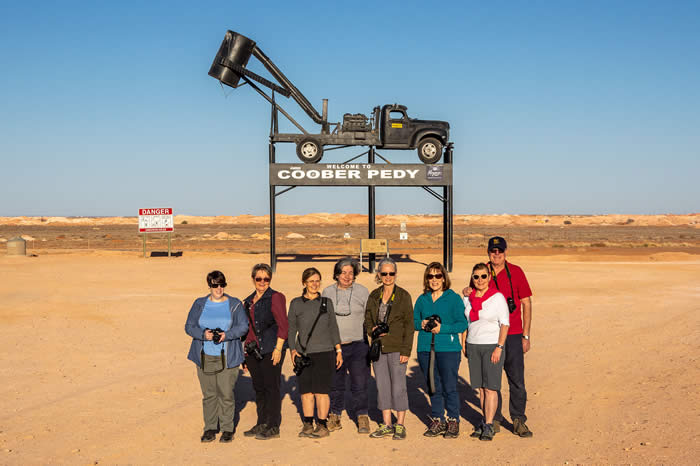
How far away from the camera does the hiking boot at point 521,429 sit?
647 cm

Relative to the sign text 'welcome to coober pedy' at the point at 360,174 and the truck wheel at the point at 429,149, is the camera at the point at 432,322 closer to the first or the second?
the sign text 'welcome to coober pedy' at the point at 360,174

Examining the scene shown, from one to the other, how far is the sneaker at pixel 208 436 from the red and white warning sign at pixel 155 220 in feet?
89.2

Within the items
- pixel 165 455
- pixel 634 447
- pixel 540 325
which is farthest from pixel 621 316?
pixel 165 455

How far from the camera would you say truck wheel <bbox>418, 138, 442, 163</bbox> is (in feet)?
81.6

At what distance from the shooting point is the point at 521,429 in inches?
255

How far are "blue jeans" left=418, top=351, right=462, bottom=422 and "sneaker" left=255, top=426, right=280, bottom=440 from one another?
5.52 feet

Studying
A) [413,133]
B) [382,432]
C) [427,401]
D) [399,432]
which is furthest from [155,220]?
[399,432]

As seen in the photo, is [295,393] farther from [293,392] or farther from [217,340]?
[217,340]

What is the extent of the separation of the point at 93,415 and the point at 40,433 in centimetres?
71

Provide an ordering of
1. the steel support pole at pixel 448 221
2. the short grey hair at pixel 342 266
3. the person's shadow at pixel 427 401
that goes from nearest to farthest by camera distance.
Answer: the short grey hair at pixel 342 266 → the person's shadow at pixel 427 401 → the steel support pole at pixel 448 221

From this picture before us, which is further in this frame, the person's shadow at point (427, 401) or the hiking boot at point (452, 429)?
the person's shadow at point (427, 401)

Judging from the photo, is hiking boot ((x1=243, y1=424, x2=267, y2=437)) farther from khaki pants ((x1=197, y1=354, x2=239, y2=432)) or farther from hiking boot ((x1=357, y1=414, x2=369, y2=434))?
hiking boot ((x1=357, y1=414, x2=369, y2=434))

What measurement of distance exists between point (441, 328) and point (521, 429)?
1479mm

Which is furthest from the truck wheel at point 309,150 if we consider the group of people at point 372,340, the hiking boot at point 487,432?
the hiking boot at point 487,432
